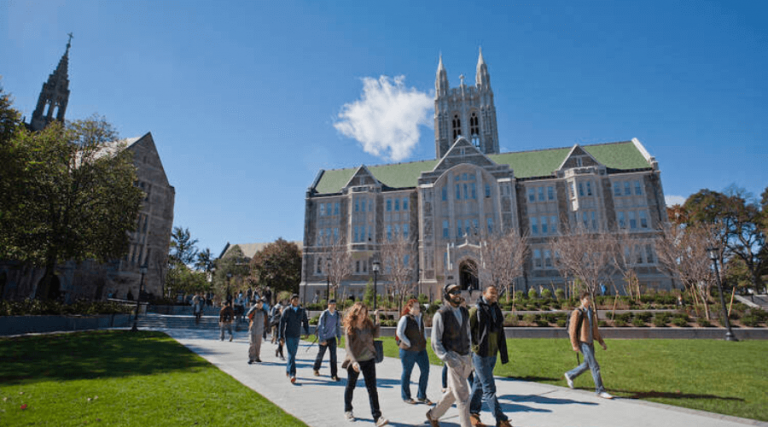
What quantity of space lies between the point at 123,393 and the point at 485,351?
6.81 m

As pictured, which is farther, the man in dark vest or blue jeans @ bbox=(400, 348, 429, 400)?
blue jeans @ bbox=(400, 348, 429, 400)

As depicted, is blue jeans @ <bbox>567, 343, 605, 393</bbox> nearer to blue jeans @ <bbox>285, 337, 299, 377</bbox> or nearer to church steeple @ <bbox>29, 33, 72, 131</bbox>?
blue jeans @ <bbox>285, 337, 299, 377</bbox>

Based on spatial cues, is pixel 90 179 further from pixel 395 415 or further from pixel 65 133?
→ pixel 395 415

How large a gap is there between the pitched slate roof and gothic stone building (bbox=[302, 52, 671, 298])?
125 millimetres

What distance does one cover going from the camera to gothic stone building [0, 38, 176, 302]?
35.4 metres

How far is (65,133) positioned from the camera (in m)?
24.6

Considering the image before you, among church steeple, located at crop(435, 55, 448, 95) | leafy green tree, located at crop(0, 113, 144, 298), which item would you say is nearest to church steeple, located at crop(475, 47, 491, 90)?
church steeple, located at crop(435, 55, 448, 95)

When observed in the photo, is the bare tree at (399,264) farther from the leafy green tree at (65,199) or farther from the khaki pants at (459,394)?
the khaki pants at (459,394)

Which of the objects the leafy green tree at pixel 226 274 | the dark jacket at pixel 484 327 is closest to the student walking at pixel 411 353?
the dark jacket at pixel 484 327

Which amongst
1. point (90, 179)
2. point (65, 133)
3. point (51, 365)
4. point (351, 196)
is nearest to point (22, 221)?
point (90, 179)

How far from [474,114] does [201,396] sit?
67.2 m

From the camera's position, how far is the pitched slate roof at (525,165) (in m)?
42.6

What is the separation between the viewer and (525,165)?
46000 mm

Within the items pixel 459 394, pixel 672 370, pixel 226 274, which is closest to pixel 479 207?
pixel 672 370
